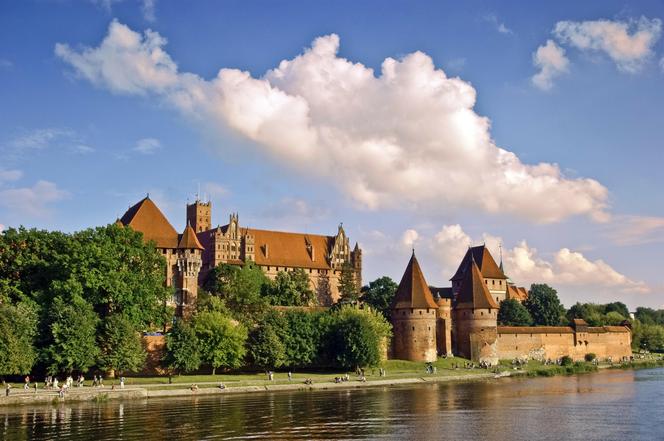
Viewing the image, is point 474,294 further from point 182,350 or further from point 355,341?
point 182,350

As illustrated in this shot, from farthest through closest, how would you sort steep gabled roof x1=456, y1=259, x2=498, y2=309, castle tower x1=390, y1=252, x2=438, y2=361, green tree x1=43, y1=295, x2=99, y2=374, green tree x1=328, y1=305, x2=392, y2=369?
steep gabled roof x1=456, y1=259, x2=498, y2=309, castle tower x1=390, y1=252, x2=438, y2=361, green tree x1=328, y1=305, x2=392, y2=369, green tree x1=43, y1=295, x2=99, y2=374

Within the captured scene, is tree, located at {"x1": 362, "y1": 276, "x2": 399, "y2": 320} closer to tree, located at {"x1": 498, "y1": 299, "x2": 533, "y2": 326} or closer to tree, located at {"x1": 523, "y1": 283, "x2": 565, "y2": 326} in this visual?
tree, located at {"x1": 498, "y1": 299, "x2": 533, "y2": 326}

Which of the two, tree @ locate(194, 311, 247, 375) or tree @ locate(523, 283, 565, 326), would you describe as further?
tree @ locate(523, 283, 565, 326)

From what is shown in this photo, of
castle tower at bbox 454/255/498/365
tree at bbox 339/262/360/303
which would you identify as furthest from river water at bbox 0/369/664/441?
tree at bbox 339/262/360/303

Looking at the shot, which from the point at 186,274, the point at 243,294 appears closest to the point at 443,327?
the point at 243,294

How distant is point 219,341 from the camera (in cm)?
5881

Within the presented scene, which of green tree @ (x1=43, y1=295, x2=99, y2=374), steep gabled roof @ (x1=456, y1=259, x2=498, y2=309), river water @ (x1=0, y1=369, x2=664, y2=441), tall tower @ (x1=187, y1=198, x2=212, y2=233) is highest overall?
tall tower @ (x1=187, y1=198, x2=212, y2=233)

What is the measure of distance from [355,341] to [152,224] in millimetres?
28342

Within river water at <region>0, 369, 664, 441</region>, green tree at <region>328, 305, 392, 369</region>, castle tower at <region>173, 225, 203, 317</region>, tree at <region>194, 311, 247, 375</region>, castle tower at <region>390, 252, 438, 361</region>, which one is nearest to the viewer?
river water at <region>0, 369, 664, 441</region>

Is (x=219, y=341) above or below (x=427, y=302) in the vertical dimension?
below

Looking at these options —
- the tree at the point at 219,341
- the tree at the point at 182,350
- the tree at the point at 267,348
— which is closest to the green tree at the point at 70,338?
the tree at the point at 182,350

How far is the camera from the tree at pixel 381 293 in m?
84.8

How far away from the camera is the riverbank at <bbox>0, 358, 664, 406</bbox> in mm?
45812

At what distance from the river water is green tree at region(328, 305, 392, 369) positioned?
9.87 m
